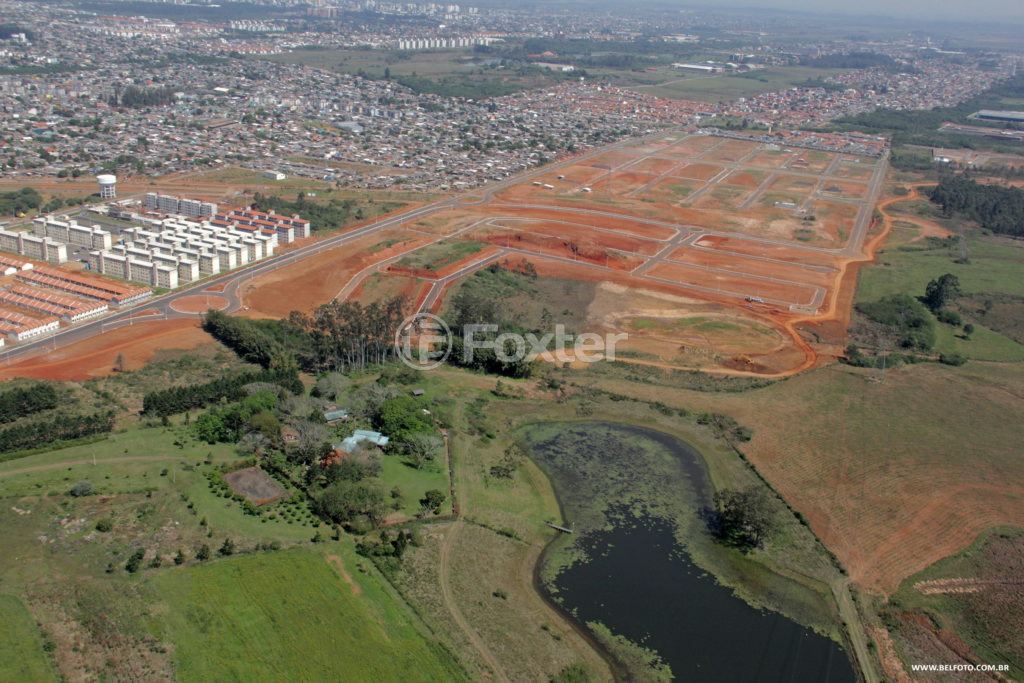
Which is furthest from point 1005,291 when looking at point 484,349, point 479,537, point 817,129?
point 817,129

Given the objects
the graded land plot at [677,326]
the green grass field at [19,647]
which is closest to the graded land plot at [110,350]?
the green grass field at [19,647]

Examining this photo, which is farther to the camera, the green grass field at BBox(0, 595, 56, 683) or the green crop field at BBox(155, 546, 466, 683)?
the green crop field at BBox(155, 546, 466, 683)

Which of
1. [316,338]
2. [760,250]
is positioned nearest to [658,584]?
[316,338]

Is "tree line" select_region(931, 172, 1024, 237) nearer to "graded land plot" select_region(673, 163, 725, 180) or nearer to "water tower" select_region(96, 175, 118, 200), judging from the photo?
"graded land plot" select_region(673, 163, 725, 180)

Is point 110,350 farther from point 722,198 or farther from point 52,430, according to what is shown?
point 722,198

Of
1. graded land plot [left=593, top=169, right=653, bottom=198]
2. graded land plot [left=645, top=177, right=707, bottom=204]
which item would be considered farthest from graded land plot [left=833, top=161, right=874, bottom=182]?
graded land plot [left=593, top=169, right=653, bottom=198]

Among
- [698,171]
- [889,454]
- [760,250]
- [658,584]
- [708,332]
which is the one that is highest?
[698,171]
